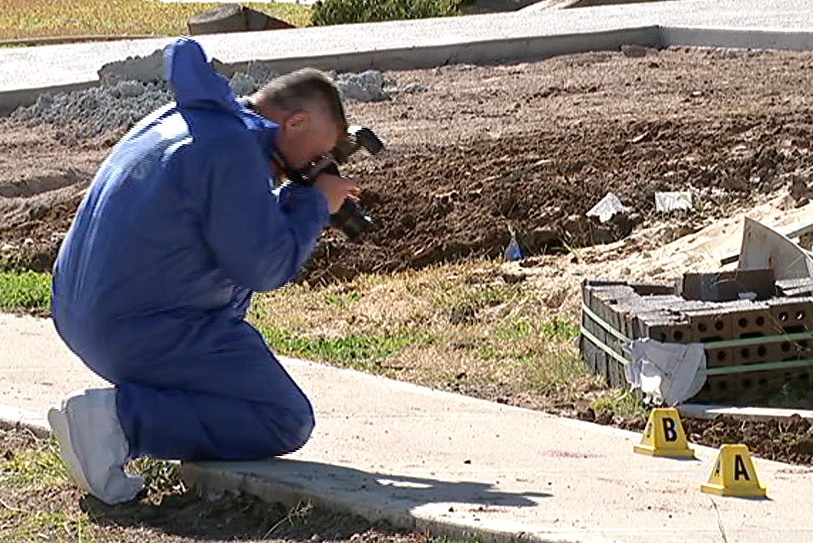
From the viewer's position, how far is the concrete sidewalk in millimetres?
5457

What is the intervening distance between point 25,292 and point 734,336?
4240mm

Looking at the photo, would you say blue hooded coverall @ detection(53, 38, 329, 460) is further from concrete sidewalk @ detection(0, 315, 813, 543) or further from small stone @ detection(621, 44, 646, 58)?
small stone @ detection(621, 44, 646, 58)

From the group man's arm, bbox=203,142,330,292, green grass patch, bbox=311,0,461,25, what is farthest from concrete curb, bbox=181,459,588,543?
green grass patch, bbox=311,0,461,25

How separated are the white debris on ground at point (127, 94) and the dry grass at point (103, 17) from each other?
32.9 ft

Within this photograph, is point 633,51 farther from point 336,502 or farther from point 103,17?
point 103,17

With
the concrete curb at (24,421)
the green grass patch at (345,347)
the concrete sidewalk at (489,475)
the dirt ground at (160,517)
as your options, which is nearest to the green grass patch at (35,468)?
the dirt ground at (160,517)

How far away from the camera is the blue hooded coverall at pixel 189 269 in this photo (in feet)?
19.2

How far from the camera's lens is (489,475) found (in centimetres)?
623

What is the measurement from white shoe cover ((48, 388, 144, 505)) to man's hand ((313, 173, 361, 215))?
0.90m

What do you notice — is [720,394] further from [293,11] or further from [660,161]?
[293,11]

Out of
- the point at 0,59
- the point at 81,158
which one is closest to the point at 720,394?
the point at 81,158

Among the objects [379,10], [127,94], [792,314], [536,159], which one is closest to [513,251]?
[536,159]

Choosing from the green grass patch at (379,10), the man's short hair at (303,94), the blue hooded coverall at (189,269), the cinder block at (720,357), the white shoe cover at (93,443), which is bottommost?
the green grass patch at (379,10)

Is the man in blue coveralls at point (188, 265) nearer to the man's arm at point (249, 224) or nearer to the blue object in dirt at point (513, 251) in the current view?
the man's arm at point (249, 224)
